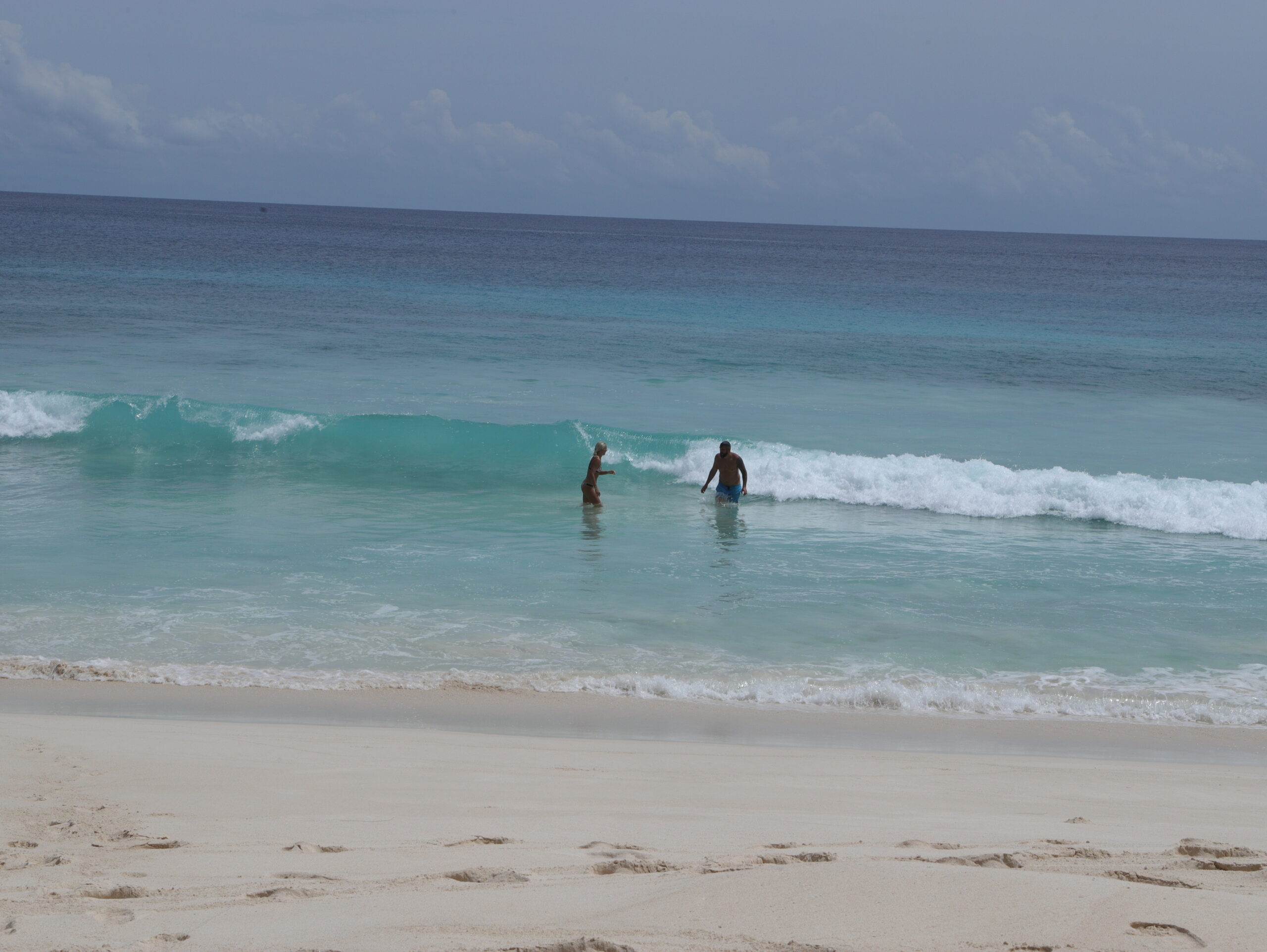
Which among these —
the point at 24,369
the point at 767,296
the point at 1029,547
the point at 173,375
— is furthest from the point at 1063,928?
the point at 767,296

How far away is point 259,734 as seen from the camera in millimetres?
6574

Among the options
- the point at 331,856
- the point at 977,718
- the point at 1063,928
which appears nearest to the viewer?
the point at 1063,928

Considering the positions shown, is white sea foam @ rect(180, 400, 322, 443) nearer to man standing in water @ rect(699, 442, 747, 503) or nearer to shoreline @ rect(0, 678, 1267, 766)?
man standing in water @ rect(699, 442, 747, 503)

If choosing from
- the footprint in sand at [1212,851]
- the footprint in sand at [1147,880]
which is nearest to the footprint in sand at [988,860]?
the footprint in sand at [1147,880]

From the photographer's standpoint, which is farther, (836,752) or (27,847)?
(836,752)

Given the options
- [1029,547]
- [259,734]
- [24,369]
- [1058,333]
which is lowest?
[259,734]

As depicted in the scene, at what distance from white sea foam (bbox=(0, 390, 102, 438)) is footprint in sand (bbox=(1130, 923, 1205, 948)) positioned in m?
19.2

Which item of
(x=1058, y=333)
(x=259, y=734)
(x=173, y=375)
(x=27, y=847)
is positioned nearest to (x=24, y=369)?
(x=173, y=375)

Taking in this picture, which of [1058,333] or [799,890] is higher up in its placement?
[1058,333]

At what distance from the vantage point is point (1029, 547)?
527 inches

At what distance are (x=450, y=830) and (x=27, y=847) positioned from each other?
6.14 feet

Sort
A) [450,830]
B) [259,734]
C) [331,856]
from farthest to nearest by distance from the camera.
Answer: [259,734]
[450,830]
[331,856]

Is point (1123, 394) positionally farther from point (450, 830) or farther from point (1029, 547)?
point (450, 830)

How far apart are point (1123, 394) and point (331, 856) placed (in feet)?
83.6
